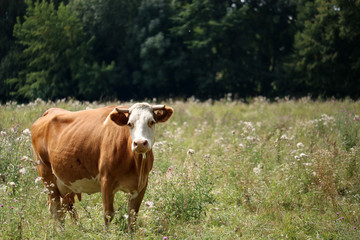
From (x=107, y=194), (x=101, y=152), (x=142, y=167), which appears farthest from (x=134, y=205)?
(x=101, y=152)

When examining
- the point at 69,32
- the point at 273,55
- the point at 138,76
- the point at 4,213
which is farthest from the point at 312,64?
the point at 4,213

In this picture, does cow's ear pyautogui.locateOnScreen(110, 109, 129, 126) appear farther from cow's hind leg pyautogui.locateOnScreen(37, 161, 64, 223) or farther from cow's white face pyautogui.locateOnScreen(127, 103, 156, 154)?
cow's hind leg pyautogui.locateOnScreen(37, 161, 64, 223)

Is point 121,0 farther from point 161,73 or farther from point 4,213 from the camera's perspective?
point 4,213

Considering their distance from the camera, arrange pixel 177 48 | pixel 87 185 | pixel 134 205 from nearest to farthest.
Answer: pixel 134 205
pixel 87 185
pixel 177 48

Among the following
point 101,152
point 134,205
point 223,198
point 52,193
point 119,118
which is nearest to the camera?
point 119,118

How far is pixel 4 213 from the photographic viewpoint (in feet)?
13.3

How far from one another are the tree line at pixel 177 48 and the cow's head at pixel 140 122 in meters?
24.1

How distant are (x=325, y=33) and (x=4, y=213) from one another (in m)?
29.7

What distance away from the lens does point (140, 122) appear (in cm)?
384

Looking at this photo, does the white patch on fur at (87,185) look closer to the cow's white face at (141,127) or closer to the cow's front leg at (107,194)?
the cow's front leg at (107,194)

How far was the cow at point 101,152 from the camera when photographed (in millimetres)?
3982

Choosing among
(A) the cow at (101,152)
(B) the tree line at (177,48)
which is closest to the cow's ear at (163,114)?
(A) the cow at (101,152)

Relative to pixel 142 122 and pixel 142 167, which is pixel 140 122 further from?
pixel 142 167

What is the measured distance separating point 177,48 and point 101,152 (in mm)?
29578
